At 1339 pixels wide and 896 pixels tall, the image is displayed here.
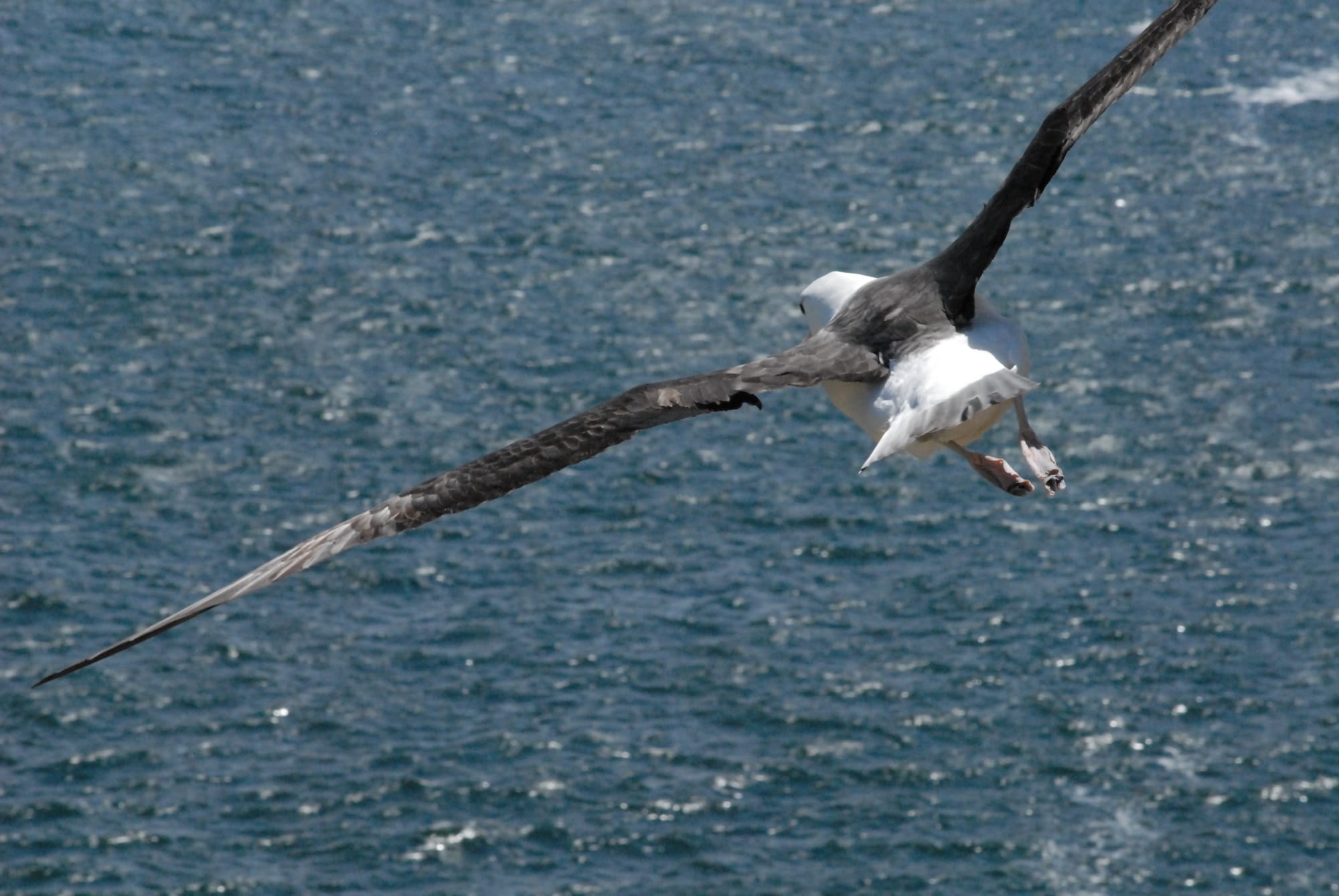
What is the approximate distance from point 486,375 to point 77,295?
1819 centimetres

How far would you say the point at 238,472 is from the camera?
77.5m

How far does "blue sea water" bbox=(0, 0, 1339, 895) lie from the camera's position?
6419cm

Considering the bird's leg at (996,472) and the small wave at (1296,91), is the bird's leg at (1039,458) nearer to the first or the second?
the bird's leg at (996,472)

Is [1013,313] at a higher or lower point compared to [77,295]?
lower

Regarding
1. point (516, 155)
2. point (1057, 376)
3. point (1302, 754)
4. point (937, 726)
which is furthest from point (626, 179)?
point (1302, 754)

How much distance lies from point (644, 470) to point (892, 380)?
56082 mm

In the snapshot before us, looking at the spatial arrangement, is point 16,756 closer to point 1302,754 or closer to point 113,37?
point 1302,754

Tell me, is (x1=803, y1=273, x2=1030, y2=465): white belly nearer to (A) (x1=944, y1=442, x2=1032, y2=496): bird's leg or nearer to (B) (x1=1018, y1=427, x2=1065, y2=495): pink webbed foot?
(A) (x1=944, y1=442, x2=1032, y2=496): bird's leg

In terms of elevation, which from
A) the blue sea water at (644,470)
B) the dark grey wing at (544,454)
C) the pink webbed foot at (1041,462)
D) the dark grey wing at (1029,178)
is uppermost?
the blue sea water at (644,470)

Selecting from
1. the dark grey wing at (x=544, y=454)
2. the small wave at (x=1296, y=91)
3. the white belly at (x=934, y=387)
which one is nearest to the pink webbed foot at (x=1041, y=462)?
the white belly at (x=934, y=387)

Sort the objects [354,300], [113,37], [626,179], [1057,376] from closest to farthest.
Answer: [1057,376] < [354,300] < [626,179] < [113,37]

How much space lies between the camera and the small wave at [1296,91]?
99438 millimetres

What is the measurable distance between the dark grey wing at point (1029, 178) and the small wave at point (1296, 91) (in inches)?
3132

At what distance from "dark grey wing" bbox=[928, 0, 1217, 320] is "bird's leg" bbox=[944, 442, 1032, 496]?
5.77 ft
